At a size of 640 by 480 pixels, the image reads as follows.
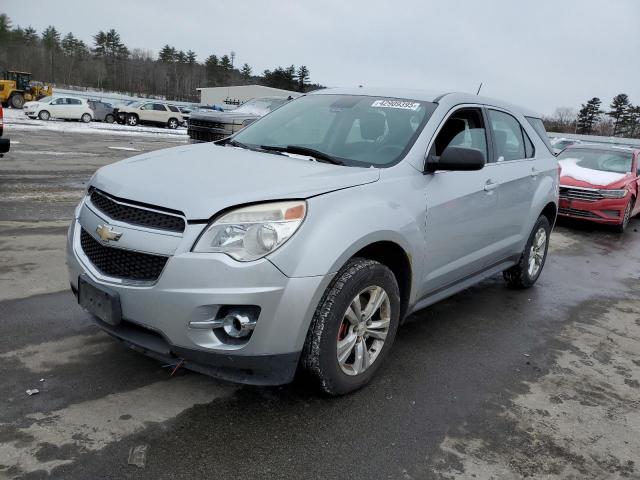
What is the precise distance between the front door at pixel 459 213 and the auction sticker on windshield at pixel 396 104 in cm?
27

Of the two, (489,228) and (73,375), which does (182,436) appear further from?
(489,228)

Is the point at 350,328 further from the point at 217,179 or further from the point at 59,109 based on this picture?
the point at 59,109

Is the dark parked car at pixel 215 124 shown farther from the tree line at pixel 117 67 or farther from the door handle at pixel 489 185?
the tree line at pixel 117 67

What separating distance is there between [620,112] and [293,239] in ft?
259

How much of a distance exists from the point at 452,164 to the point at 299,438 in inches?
74.9

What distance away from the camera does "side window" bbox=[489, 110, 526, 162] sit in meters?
4.62

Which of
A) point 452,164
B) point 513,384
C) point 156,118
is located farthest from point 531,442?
point 156,118

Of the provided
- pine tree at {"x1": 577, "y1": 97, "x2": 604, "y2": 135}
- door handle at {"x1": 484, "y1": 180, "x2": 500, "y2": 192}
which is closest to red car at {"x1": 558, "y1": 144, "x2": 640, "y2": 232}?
door handle at {"x1": 484, "y1": 180, "x2": 500, "y2": 192}

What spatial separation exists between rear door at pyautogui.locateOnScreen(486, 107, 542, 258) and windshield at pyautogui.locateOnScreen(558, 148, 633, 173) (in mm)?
6859

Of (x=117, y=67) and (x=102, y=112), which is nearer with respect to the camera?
(x=102, y=112)

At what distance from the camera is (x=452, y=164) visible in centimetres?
348

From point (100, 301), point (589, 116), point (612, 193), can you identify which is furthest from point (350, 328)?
point (589, 116)

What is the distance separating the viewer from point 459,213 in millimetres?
3838

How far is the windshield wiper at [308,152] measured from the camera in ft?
11.5
